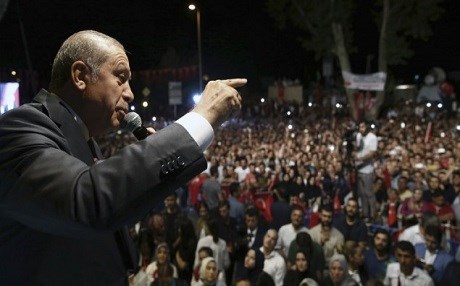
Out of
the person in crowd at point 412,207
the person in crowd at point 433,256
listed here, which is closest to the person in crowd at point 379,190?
the person in crowd at point 412,207

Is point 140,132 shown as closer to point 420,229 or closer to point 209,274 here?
point 209,274

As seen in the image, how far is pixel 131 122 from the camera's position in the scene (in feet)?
4.83

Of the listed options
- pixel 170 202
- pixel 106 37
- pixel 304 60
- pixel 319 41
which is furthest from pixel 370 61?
pixel 106 37

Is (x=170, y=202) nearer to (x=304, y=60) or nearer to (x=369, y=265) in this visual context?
(x=369, y=265)

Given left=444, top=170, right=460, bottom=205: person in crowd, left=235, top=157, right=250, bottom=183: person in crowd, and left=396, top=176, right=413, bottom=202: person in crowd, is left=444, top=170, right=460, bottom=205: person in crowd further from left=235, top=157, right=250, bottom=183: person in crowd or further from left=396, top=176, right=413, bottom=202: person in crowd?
left=235, top=157, right=250, bottom=183: person in crowd

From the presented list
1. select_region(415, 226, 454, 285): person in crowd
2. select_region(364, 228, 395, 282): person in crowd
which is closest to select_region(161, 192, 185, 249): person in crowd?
select_region(364, 228, 395, 282): person in crowd

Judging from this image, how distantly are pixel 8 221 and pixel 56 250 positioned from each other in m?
0.11

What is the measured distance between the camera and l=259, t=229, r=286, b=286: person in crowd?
264 inches

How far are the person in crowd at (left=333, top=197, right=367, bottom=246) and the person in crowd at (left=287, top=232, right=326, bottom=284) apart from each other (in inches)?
34.1

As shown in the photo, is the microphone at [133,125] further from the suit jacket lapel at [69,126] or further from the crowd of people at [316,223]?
the crowd of people at [316,223]

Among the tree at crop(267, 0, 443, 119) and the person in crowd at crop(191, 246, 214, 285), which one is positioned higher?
the tree at crop(267, 0, 443, 119)

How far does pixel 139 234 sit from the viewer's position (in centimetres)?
804

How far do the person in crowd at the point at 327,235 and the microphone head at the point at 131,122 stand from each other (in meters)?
5.90

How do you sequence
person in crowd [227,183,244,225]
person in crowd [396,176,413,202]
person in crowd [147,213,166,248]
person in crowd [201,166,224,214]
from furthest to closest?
person in crowd [201,166,224,214]
person in crowd [396,176,413,202]
person in crowd [227,183,244,225]
person in crowd [147,213,166,248]
